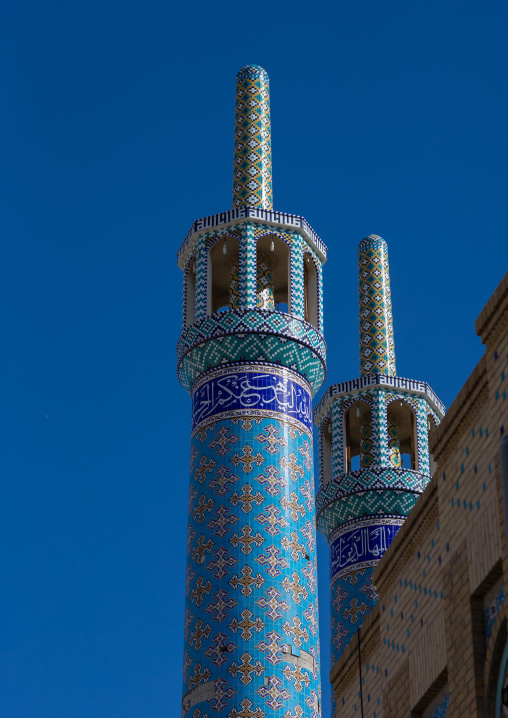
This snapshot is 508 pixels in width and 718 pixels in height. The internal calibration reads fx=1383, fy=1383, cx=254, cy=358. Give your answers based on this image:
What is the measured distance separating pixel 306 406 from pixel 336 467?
357 centimetres

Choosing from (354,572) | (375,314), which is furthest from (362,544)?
(375,314)

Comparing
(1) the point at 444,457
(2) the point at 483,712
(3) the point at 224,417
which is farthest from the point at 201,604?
(2) the point at 483,712

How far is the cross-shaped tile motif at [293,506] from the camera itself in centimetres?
1044

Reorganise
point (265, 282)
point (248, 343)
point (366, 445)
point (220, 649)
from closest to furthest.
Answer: point (220, 649)
point (248, 343)
point (265, 282)
point (366, 445)

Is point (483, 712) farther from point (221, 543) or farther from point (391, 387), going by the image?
point (391, 387)

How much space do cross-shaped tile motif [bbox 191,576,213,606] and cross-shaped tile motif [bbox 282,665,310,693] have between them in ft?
2.70

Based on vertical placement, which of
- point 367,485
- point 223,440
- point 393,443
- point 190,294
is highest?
point 393,443

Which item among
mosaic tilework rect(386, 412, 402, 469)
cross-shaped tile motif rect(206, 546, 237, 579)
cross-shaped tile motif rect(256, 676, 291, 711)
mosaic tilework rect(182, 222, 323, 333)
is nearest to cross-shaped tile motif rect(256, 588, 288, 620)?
cross-shaped tile motif rect(206, 546, 237, 579)

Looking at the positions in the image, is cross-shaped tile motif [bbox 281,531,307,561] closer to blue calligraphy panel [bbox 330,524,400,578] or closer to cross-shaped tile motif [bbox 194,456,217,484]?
cross-shaped tile motif [bbox 194,456,217,484]

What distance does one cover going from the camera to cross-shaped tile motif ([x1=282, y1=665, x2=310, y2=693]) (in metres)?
9.69

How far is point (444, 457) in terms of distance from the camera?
5523 millimetres

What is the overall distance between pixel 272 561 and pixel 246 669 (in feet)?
2.90

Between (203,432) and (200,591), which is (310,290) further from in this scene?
(200,591)

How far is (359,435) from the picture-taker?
1545 cm
